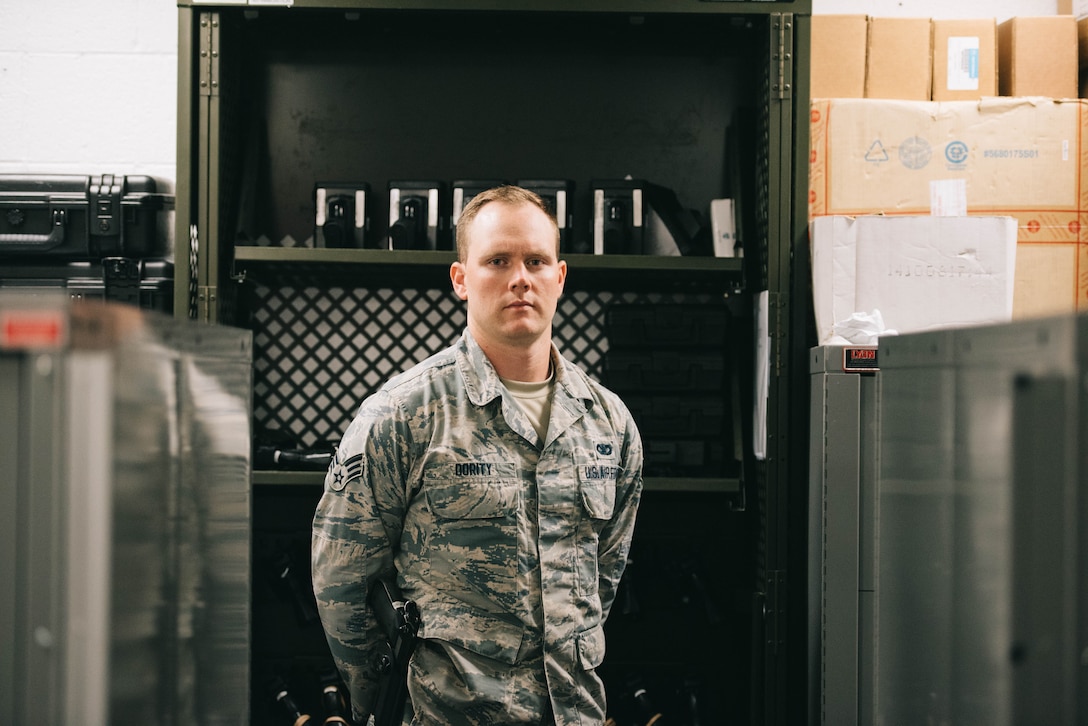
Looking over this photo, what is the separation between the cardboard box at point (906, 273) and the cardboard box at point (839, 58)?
45 cm

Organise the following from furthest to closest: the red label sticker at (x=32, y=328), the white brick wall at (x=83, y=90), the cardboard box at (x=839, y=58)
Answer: the white brick wall at (x=83, y=90) < the cardboard box at (x=839, y=58) < the red label sticker at (x=32, y=328)

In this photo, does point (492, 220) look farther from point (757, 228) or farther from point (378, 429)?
point (757, 228)

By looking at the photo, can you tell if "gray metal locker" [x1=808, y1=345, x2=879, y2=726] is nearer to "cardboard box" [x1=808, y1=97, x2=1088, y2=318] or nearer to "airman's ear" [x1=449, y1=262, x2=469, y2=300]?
"cardboard box" [x1=808, y1=97, x2=1088, y2=318]

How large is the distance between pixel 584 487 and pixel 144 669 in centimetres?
90

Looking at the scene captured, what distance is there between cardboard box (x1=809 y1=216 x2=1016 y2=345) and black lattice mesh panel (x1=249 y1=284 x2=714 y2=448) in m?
0.61

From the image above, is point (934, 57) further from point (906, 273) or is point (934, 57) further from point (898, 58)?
point (906, 273)

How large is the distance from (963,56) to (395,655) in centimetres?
211

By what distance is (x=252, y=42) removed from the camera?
2350mm

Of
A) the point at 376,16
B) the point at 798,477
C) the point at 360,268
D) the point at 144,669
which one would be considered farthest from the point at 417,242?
the point at 144,669

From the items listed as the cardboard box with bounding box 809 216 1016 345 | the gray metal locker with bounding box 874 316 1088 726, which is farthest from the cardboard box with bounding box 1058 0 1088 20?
the gray metal locker with bounding box 874 316 1088 726

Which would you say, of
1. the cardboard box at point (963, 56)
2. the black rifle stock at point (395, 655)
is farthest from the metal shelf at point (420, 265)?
the black rifle stock at point (395, 655)

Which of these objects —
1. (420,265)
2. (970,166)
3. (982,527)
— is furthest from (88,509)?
(970,166)

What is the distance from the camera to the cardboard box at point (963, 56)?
2.15 m

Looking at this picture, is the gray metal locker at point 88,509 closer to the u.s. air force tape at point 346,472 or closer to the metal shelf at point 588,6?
the u.s. air force tape at point 346,472
